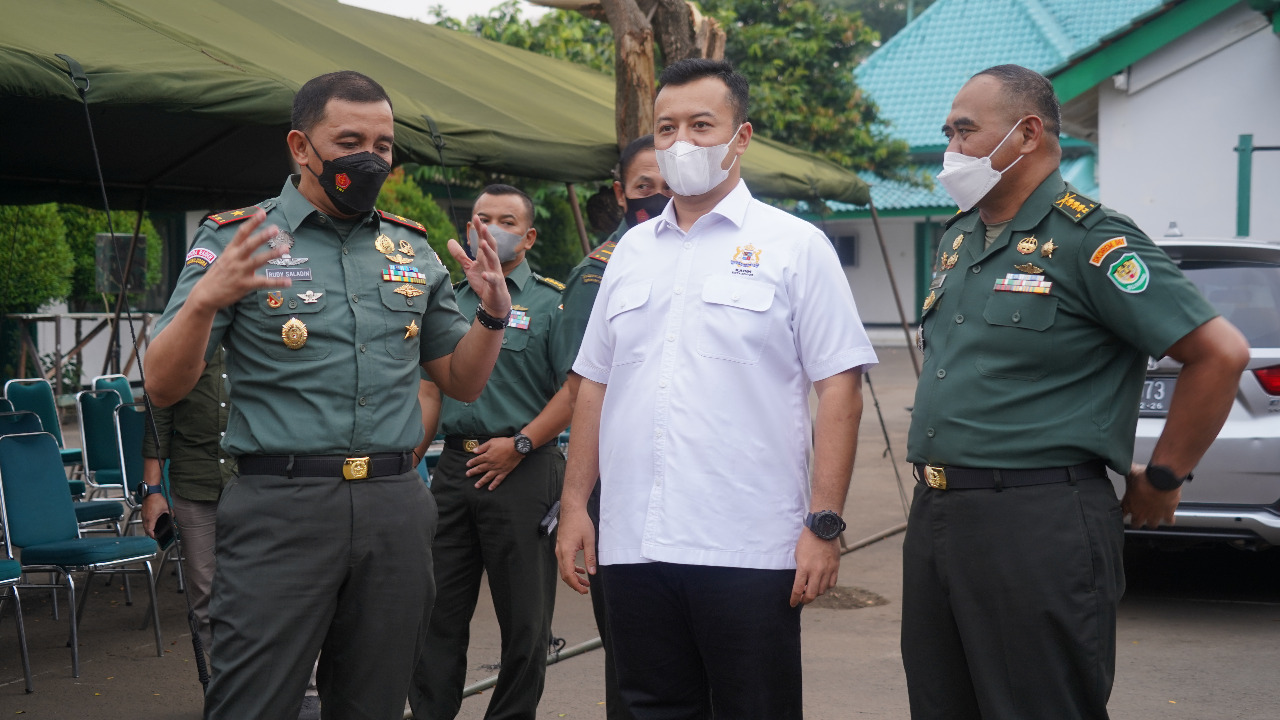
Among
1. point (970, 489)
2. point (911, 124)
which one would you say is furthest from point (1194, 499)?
point (911, 124)

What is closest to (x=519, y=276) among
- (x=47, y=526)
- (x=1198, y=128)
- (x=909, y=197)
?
(x=47, y=526)

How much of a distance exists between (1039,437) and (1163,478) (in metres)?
0.32

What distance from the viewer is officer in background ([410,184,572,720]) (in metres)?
4.20

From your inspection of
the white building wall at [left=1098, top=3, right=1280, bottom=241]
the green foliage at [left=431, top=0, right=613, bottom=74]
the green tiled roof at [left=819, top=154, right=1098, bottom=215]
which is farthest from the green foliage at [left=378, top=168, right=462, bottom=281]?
the green tiled roof at [left=819, top=154, right=1098, bottom=215]

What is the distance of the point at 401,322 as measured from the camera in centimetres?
303

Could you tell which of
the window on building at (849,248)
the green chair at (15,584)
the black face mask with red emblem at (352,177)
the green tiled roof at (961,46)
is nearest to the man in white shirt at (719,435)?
the black face mask with red emblem at (352,177)

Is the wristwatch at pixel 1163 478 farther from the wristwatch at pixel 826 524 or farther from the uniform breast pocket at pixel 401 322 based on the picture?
the uniform breast pocket at pixel 401 322

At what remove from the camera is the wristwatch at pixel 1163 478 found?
9.41ft

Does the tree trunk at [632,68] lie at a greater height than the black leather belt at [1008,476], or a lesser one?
greater

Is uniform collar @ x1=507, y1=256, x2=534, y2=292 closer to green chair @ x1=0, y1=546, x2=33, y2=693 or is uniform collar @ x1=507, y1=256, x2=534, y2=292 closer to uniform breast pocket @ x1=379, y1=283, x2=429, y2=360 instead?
uniform breast pocket @ x1=379, y1=283, x2=429, y2=360

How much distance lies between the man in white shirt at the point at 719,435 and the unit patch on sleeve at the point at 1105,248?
57 cm

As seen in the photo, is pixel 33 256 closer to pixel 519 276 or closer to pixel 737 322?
pixel 519 276

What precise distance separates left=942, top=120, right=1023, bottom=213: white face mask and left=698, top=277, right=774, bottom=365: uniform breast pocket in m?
0.66

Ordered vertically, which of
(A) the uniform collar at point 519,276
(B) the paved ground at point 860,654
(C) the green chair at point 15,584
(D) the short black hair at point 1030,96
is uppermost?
(D) the short black hair at point 1030,96
